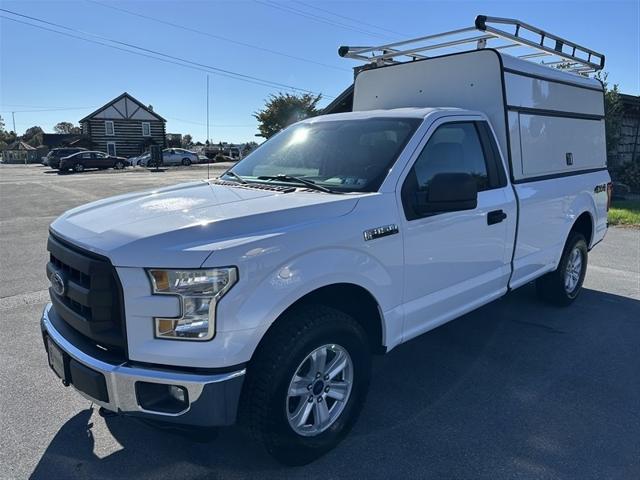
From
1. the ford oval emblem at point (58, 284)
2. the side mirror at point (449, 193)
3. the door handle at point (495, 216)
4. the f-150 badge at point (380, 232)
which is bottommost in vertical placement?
the ford oval emblem at point (58, 284)

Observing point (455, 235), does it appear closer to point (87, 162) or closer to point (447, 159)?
point (447, 159)

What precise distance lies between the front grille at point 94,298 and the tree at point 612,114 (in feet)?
50.6

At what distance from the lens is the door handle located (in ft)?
12.4

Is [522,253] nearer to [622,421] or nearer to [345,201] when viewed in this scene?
[622,421]

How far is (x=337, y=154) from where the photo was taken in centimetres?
354

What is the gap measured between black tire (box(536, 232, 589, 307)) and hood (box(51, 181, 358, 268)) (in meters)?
3.37

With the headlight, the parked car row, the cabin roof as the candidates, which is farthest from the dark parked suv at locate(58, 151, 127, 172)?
the headlight

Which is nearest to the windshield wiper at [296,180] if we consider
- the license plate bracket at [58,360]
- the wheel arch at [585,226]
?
the license plate bracket at [58,360]

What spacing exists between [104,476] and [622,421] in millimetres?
3188

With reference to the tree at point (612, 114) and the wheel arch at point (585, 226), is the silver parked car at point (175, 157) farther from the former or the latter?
the wheel arch at point (585, 226)

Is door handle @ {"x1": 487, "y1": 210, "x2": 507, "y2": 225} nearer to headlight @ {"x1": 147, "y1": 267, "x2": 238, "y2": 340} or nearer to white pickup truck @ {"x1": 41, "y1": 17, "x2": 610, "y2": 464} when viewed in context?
white pickup truck @ {"x1": 41, "y1": 17, "x2": 610, "y2": 464}

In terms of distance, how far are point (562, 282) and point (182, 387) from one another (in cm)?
443

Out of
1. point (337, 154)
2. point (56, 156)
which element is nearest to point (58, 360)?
point (337, 154)

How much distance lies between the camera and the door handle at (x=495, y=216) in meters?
3.78
